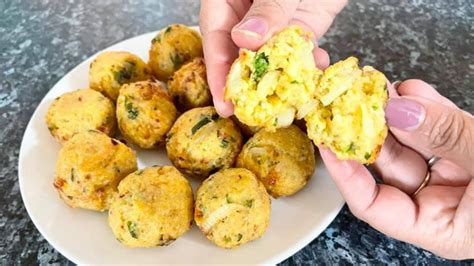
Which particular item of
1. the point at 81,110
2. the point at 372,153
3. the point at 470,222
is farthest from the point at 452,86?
the point at 81,110

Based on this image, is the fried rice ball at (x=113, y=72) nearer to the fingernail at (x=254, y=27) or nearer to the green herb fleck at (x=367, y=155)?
the fingernail at (x=254, y=27)

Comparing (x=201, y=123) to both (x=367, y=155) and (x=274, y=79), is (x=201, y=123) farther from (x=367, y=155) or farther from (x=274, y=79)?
(x=367, y=155)

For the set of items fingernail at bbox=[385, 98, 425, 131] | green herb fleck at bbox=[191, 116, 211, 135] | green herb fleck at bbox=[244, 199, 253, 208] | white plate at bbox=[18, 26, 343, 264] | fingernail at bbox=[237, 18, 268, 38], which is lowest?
white plate at bbox=[18, 26, 343, 264]

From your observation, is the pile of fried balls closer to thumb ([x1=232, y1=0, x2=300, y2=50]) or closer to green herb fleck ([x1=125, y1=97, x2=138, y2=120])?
green herb fleck ([x1=125, y1=97, x2=138, y2=120])

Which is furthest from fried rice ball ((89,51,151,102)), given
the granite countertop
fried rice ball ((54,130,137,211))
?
the granite countertop

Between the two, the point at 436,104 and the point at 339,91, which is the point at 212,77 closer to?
Answer: the point at 339,91

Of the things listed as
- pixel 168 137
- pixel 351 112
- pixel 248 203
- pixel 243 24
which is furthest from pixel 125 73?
pixel 351 112

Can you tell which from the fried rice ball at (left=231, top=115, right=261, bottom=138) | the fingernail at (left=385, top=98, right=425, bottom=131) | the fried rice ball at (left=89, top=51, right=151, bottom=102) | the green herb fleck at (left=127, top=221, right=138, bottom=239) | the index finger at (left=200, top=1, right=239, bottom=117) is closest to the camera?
the fingernail at (left=385, top=98, right=425, bottom=131)
